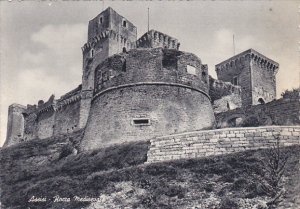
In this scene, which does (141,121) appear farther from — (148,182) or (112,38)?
(112,38)

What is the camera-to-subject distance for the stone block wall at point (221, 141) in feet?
36.7

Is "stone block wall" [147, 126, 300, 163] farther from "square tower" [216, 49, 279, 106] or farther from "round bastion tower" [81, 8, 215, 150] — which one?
"square tower" [216, 49, 279, 106]

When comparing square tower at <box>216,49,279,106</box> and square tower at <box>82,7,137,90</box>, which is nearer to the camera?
square tower at <box>216,49,279,106</box>

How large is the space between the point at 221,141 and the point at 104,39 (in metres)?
26.9

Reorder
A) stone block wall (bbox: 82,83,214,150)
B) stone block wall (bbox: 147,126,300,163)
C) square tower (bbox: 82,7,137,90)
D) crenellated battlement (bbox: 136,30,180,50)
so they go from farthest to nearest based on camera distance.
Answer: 1. square tower (bbox: 82,7,137,90)
2. crenellated battlement (bbox: 136,30,180,50)
3. stone block wall (bbox: 82,83,214,150)
4. stone block wall (bbox: 147,126,300,163)

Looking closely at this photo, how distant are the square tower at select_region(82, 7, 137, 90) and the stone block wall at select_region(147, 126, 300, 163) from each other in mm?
24145

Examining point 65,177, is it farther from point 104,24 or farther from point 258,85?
point 104,24

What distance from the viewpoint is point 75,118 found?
3284cm

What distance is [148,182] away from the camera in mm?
10414

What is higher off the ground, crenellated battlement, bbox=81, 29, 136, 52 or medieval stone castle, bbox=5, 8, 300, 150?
crenellated battlement, bbox=81, 29, 136, 52

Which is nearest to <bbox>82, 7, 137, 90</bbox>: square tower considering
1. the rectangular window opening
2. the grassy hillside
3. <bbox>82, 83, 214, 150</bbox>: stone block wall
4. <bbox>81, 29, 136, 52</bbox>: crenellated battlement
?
<bbox>81, 29, 136, 52</bbox>: crenellated battlement

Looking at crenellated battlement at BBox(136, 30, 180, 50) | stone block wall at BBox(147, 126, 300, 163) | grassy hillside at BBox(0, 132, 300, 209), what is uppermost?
crenellated battlement at BBox(136, 30, 180, 50)

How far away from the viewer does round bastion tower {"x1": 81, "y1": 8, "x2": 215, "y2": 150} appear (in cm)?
1579

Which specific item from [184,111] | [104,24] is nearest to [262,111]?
[184,111]
